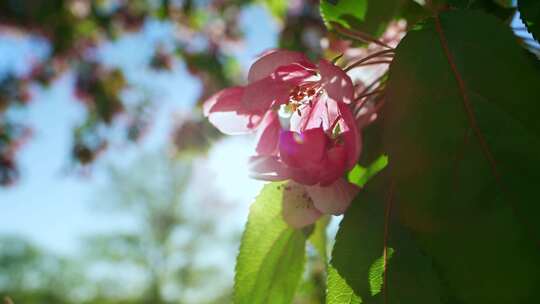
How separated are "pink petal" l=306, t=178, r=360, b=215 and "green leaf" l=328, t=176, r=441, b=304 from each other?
0.04 ft

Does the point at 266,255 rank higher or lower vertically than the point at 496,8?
lower

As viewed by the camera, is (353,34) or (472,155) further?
(353,34)

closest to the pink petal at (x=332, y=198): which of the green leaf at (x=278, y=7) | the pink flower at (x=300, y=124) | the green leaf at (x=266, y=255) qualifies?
the pink flower at (x=300, y=124)

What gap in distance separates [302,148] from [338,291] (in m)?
0.16

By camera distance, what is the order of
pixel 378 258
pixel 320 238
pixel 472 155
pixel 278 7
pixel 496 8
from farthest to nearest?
pixel 278 7
pixel 320 238
pixel 496 8
pixel 378 258
pixel 472 155

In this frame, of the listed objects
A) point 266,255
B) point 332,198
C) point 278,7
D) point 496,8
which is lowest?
point 278,7

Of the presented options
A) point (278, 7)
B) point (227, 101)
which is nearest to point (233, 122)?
point (227, 101)

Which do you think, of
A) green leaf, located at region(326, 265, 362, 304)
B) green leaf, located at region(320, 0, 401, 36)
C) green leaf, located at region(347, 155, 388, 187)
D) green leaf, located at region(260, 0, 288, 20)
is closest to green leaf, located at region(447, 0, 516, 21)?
green leaf, located at region(320, 0, 401, 36)

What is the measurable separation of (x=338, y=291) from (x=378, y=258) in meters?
0.05

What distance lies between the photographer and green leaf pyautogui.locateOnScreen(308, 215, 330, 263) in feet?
2.40

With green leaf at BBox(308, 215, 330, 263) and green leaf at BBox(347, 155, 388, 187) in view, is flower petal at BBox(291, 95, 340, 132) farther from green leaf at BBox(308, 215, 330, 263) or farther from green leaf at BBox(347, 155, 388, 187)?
green leaf at BBox(308, 215, 330, 263)

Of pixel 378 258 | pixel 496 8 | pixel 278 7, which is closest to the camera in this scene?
pixel 378 258

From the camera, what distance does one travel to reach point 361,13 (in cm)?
63

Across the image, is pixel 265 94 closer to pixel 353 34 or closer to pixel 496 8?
pixel 353 34
